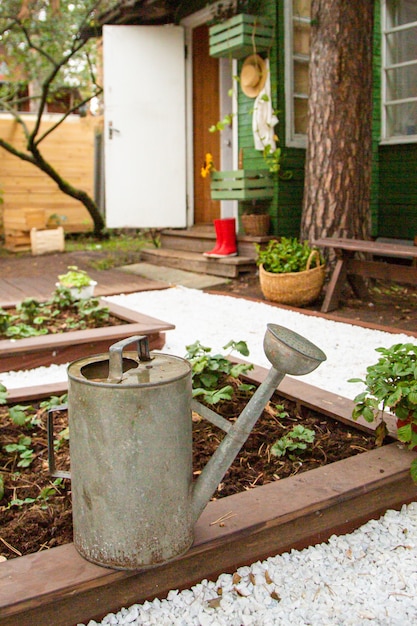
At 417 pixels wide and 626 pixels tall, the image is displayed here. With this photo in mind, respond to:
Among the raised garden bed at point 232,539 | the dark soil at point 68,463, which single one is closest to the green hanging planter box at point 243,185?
the dark soil at point 68,463

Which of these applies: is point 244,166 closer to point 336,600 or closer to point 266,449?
point 266,449

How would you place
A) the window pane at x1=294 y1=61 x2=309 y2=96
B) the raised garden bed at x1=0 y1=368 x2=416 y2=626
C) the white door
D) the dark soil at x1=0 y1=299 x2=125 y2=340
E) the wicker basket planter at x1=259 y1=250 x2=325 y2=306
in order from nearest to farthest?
the raised garden bed at x1=0 y1=368 x2=416 y2=626 → the dark soil at x1=0 y1=299 x2=125 y2=340 → the wicker basket planter at x1=259 y1=250 x2=325 y2=306 → the window pane at x1=294 y1=61 x2=309 y2=96 → the white door

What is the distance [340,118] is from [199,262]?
2.23 metres

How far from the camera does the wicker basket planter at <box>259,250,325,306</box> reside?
212 inches

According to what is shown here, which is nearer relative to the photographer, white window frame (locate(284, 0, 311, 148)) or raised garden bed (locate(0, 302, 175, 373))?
raised garden bed (locate(0, 302, 175, 373))

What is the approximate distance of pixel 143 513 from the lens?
1.51m

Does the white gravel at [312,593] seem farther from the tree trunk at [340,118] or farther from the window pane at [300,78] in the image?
the window pane at [300,78]

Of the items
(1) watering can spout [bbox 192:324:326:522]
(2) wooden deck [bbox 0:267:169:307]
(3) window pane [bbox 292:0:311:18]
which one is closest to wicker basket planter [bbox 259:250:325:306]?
(2) wooden deck [bbox 0:267:169:307]

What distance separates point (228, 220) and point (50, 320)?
304 centimetres

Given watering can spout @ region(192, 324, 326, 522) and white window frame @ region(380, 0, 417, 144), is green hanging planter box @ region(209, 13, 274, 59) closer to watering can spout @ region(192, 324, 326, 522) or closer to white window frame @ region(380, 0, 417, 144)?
white window frame @ region(380, 0, 417, 144)

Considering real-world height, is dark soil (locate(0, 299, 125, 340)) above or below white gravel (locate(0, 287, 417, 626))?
above

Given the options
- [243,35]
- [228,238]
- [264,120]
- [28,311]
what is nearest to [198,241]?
[228,238]

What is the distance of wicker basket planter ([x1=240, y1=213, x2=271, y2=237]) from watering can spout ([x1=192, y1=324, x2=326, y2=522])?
212 inches

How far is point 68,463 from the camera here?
2.20m
